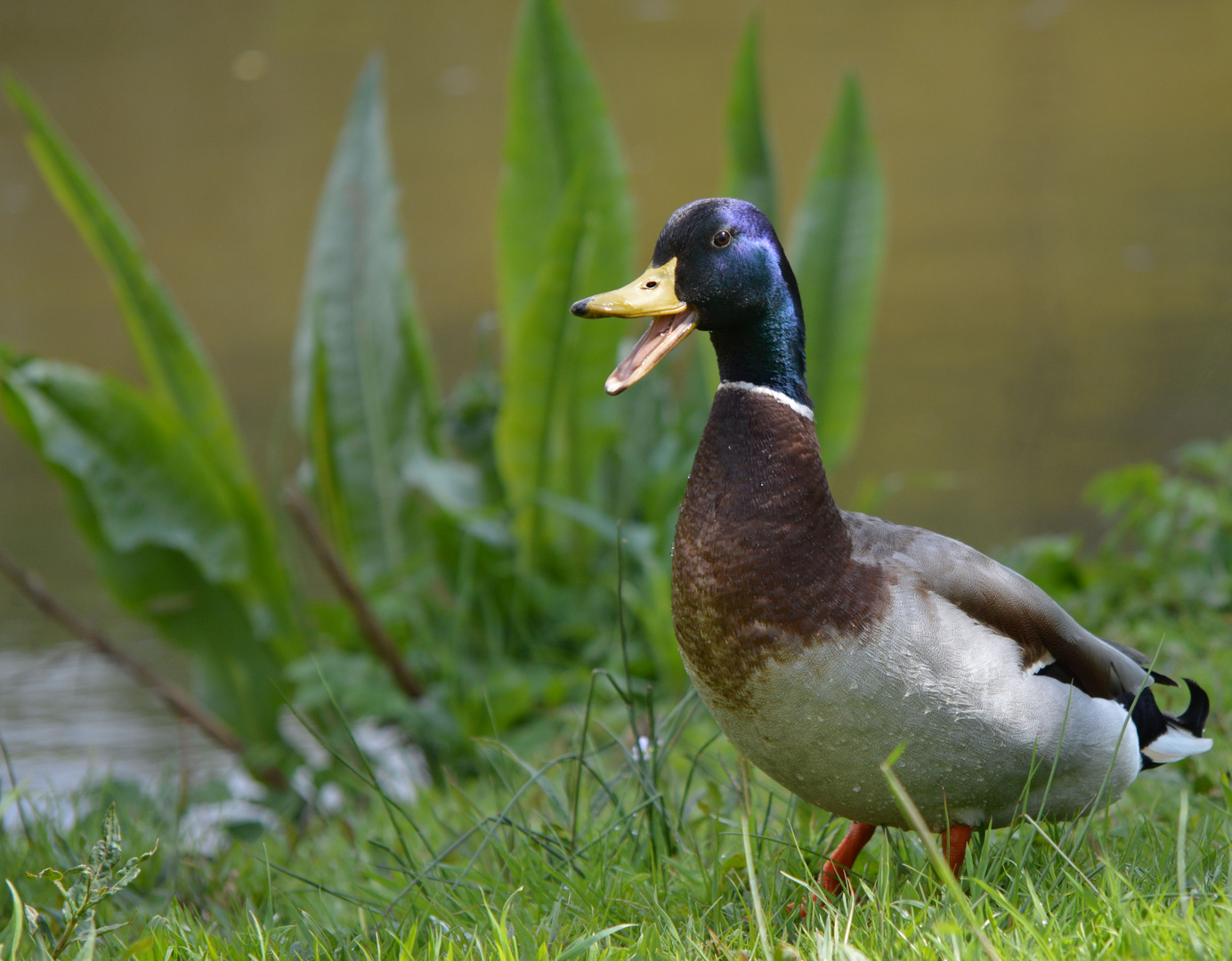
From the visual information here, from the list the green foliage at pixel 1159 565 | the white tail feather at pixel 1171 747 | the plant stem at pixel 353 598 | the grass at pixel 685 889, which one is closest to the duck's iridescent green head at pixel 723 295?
the grass at pixel 685 889

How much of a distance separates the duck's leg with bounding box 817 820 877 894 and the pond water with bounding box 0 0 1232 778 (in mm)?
3139

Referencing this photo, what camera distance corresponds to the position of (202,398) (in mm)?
2832

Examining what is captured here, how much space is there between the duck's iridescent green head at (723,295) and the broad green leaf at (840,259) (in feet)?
6.29

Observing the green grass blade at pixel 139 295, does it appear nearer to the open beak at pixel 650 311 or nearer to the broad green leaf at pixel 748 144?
the broad green leaf at pixel 748 144

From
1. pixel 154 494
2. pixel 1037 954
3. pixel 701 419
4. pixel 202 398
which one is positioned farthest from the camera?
pixel 701 419

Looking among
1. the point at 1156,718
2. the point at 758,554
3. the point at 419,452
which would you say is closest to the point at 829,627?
the point at 758,554

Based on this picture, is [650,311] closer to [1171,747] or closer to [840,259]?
[1171,747]

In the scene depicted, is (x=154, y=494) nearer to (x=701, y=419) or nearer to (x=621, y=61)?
(x=701, y=419)

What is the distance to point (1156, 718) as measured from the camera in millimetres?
1367

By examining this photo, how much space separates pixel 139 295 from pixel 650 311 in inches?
74.1

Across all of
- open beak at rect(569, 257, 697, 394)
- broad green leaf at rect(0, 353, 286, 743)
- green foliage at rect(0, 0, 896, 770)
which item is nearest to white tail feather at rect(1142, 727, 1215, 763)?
open beak at rect(569, 257, 697, 394)

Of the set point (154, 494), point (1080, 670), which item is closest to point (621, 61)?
point (154, 494)

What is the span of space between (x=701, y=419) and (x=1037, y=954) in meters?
2.28

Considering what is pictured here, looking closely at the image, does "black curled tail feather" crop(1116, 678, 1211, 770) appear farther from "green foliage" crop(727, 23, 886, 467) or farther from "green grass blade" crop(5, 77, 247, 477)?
"green grass blade" crop(5, 77, 247, 477)
